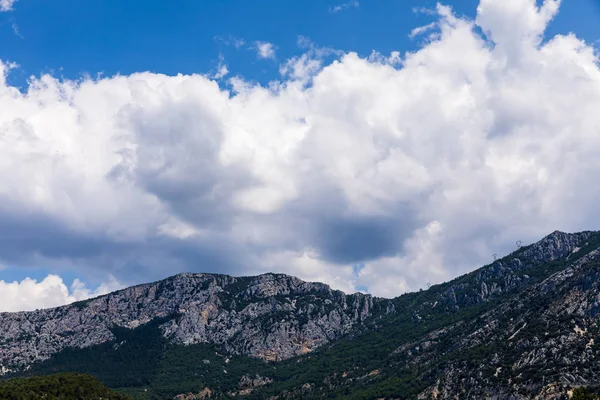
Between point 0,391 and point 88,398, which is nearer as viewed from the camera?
point 0,391

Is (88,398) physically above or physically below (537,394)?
above

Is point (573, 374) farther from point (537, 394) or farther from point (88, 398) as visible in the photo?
point (88, 398)

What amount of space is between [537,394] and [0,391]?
178 m

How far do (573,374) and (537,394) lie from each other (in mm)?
14804

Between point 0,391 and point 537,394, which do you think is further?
point 537,394

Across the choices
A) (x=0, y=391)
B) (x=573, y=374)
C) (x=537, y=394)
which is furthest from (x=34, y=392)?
(x=573, y=374)

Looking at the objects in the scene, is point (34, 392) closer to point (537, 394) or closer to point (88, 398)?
point (88, 398)

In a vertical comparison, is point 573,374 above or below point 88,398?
below

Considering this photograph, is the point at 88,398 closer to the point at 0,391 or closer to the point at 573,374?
the point at 0,391

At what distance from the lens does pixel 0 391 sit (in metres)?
177

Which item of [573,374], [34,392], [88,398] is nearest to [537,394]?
[573,374]

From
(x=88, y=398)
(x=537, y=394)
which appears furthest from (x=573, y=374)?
(x=88, y=398)

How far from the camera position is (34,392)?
184375 mm

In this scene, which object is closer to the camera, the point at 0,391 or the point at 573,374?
the point at 0,391
